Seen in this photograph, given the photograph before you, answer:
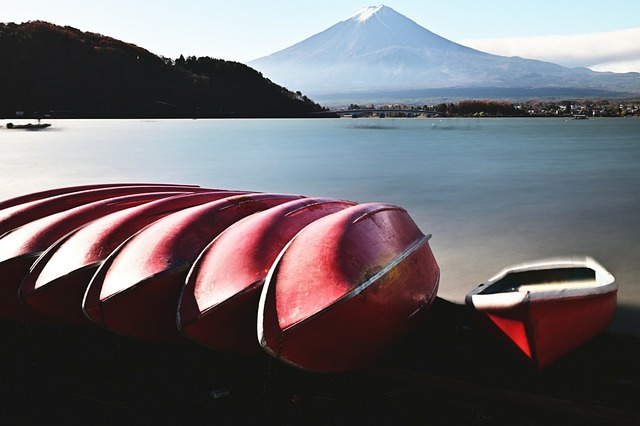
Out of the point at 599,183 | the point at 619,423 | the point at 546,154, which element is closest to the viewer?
the point at 619,423

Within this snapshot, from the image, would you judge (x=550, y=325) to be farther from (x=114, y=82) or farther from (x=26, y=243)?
(x=114, y=82)

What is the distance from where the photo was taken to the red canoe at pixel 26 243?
4.85 meters

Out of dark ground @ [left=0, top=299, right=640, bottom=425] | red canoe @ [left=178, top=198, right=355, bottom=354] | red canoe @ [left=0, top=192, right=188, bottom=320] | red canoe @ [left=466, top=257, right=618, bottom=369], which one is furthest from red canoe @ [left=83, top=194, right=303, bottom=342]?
red canoe @ [left=466, top=257, right=618, bottom=369]

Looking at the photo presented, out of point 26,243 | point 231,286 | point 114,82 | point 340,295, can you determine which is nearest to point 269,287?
point 231,286

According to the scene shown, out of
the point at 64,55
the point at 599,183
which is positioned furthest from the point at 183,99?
the point at 599,183

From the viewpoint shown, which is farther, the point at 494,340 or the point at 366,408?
the point at 494,340

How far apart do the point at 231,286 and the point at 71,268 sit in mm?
1406

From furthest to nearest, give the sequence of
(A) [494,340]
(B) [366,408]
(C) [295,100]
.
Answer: (C) [295,100], (A) [494,340], (B) [366,408]

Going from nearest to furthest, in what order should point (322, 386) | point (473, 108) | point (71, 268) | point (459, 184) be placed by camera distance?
point (322, 386) < point (71, 268) < point (459, 184) < point (473, 108)

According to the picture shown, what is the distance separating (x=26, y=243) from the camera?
5035mm

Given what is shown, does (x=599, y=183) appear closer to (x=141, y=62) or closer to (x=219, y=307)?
(x=219, y=307)

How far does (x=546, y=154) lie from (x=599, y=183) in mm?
16038

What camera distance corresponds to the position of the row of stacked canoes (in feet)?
11.7

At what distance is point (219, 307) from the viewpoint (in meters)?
3.74
